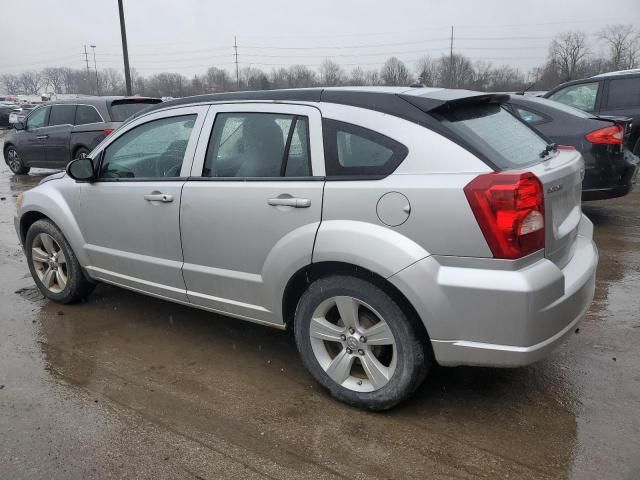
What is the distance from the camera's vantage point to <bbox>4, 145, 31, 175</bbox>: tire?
1413cm

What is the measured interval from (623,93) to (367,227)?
7472 mm

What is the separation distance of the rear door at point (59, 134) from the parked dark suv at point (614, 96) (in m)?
9.90

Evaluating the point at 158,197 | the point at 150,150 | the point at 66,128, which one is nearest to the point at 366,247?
the point at 158,197

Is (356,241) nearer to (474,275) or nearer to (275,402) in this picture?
(474,275)

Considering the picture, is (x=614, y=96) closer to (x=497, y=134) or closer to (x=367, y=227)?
(x=497, y=134)

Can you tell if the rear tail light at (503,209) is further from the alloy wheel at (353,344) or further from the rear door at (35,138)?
the rear door at (35,138)

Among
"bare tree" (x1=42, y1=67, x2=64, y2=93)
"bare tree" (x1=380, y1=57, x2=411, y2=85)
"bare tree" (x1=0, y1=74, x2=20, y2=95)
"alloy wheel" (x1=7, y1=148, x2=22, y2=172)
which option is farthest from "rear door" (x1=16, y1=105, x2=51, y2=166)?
"bare tree" (x1=0, y1=74, x2=20, y2=95)

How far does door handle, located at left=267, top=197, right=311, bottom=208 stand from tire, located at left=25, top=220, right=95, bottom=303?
2256 millimetres

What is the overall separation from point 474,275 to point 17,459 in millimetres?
2352

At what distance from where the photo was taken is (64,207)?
14.4 feet

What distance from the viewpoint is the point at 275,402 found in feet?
10.3

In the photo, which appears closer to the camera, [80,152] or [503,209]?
[503,209]

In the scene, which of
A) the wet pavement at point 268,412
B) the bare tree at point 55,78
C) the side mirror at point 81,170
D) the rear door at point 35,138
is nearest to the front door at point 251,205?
the wet pavement at point 268,412

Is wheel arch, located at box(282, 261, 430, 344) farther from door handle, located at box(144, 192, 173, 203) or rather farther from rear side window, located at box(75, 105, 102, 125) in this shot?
rear side window, located at box(75, 105, 102, 125)
